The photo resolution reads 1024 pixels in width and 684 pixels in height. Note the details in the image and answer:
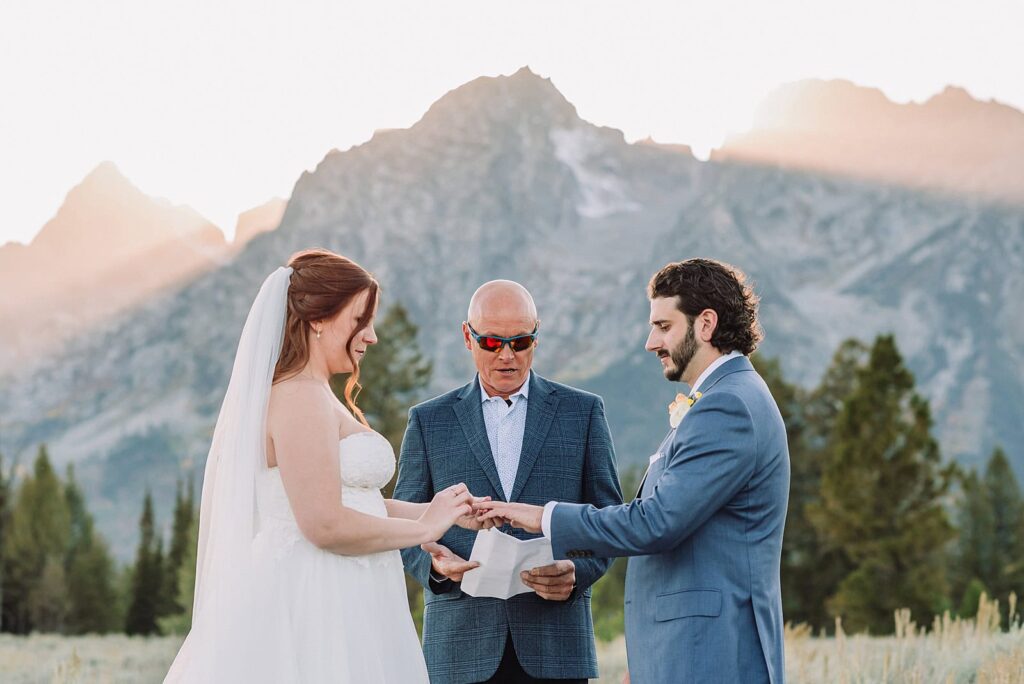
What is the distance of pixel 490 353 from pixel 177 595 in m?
58.4

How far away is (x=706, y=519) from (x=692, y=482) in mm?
174

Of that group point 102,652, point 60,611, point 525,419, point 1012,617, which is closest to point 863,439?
point 102,652

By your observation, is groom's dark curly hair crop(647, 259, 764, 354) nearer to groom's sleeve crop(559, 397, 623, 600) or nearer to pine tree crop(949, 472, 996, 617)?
groom's sleeve crop(559, 397, 623, 600)

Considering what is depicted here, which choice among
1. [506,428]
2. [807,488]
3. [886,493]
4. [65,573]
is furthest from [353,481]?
[65,573]

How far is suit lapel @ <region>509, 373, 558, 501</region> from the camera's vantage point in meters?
6.05

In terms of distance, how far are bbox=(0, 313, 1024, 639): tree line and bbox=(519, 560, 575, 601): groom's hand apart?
17946mm

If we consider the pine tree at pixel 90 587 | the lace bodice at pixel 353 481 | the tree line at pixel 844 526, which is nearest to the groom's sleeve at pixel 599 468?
the lace bodice at pixel 353 481

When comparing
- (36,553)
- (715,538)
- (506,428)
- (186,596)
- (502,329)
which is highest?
(502,329)

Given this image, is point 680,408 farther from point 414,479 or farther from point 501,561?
point 414,479

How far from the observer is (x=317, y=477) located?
4.80 metres

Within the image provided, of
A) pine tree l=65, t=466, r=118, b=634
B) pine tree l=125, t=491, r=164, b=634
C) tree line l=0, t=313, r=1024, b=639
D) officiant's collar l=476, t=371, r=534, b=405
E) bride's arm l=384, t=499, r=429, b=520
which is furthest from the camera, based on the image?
pine tree l=65, t=466, r=118, b=634

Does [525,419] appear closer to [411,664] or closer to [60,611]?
[411,664]

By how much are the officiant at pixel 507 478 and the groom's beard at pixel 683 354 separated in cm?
103

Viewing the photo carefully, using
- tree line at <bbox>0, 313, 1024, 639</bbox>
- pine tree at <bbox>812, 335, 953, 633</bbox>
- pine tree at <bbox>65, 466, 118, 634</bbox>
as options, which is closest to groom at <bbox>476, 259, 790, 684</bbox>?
tree line at <bbox>0, 313, 1024, 639</bbox>
